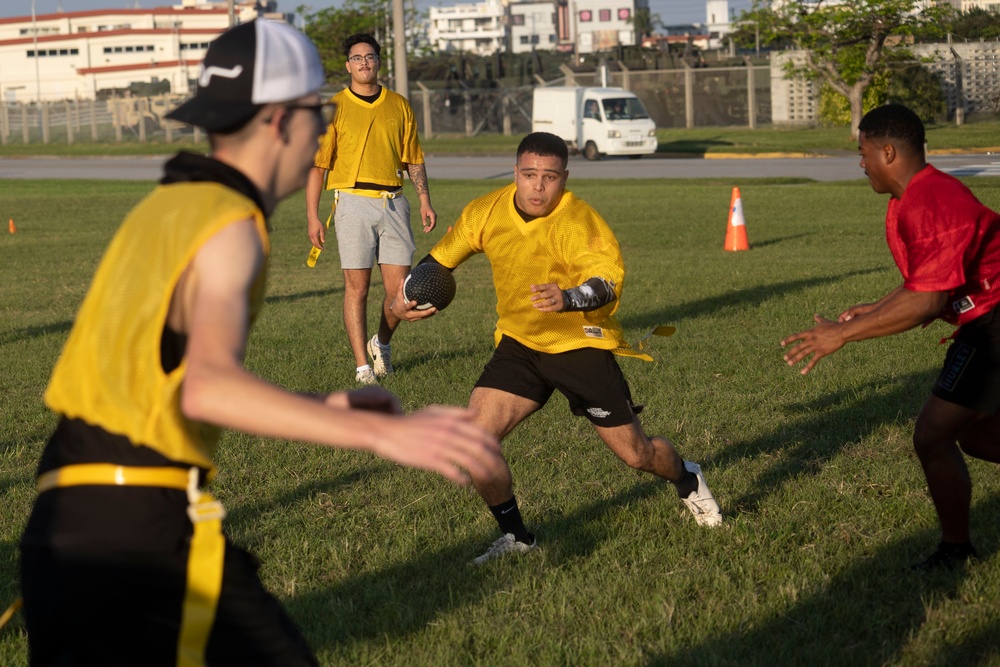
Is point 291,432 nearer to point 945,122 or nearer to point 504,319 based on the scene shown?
point 504,319

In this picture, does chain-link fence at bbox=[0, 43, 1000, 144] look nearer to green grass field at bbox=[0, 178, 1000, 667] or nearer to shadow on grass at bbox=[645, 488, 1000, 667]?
green grass field at bbox=[0, 178, 1000, 667]

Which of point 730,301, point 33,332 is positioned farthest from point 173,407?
point 730,301

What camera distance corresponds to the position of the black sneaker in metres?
5.48

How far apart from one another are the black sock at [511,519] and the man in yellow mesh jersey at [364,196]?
4.32 metres

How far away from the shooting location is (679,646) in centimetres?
474

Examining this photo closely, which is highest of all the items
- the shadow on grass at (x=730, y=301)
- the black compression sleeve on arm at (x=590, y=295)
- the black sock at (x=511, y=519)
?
the black compression sleeve on arm at (x=590, y=295)

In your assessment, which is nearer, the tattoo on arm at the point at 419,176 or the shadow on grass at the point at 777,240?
the tattoo on arm at the point at 419,176

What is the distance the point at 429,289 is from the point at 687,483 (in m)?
1.53

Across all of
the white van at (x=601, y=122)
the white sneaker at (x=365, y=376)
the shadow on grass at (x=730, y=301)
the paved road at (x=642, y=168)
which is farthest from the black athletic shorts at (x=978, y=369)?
the white van at (x=601, y=122)

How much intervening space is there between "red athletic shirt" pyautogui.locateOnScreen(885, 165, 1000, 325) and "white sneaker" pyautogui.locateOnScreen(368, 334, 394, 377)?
17.5 feet

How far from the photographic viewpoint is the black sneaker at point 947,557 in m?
5.48

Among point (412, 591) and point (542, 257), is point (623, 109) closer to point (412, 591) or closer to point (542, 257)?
point (542, 257)

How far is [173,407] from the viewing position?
2.55 meters

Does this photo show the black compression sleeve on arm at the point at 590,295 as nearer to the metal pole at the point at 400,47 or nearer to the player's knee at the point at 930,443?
the player's knee at the point at 930,443
